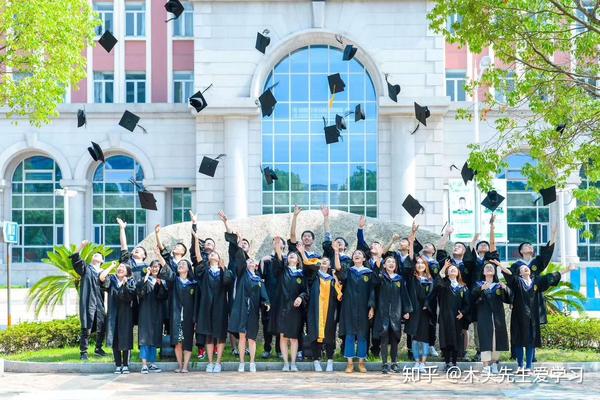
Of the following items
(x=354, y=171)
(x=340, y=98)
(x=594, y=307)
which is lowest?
(x=594, y=307)

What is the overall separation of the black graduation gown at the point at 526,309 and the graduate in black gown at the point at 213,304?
143 inches

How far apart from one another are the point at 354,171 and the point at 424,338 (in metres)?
16.5

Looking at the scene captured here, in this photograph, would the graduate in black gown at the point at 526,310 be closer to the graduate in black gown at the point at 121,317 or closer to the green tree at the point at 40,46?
the graduate in black gown at the point at 121,317

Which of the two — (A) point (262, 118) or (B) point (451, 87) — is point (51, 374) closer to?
(A) point (262, 118)

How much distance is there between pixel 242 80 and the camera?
1083 inches

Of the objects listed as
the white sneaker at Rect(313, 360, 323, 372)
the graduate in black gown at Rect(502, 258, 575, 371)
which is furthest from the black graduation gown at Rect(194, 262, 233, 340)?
the graduate in black gown at Rect(502, 258, 575, 371)

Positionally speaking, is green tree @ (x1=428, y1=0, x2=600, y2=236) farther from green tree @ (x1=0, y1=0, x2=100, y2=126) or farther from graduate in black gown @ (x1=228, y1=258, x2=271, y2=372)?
green tree @ (x1=0, y1=0, x2=100, y2=126)

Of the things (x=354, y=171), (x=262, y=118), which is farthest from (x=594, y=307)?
(x=262, y=118)

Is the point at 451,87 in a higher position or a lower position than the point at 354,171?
higher

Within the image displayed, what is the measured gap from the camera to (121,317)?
11.8 m

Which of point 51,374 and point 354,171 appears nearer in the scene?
point 51,374

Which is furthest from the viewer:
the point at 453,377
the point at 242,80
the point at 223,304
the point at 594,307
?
the point at 242,80

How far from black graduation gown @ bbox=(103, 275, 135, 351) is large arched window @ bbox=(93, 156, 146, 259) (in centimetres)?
1834

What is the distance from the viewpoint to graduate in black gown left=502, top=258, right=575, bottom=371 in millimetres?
11438
